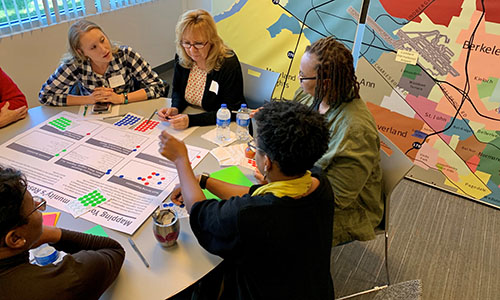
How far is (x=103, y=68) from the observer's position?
217 centimetres

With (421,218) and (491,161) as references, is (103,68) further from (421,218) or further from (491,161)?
(491,161)

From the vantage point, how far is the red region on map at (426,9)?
235 cm

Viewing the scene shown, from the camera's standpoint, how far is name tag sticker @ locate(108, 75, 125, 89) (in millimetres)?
2169

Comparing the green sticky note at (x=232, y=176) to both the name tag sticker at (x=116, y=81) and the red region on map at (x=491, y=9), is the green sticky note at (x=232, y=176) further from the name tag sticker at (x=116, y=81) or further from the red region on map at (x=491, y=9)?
the red region on map at (x=491, y=9)

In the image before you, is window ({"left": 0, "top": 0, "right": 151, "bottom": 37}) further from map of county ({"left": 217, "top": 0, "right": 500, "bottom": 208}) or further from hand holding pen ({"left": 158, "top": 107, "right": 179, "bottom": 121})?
hand holding pen ({"left": 158, "top": 107, "right": 179, "bottom": 121})

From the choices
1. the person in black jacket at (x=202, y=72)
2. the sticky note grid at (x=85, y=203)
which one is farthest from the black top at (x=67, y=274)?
the person in black jacket at (x=202, y=72)

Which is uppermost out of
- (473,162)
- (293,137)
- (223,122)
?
(293,137)

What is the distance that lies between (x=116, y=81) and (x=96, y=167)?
828 millimetres

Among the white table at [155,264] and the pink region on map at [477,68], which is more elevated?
the pink region on map at [477,68]

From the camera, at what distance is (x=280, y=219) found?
3.35 feet

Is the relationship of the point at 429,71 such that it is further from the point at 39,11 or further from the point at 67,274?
the point at 39,11

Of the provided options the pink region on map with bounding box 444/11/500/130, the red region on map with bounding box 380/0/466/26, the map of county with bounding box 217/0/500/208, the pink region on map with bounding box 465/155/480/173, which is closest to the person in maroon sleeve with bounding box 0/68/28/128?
the map of county with bounding box 217/0/500/208

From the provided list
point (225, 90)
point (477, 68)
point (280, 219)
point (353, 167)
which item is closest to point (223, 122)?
point (225, 90)

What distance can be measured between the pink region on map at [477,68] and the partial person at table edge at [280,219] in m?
1.90
